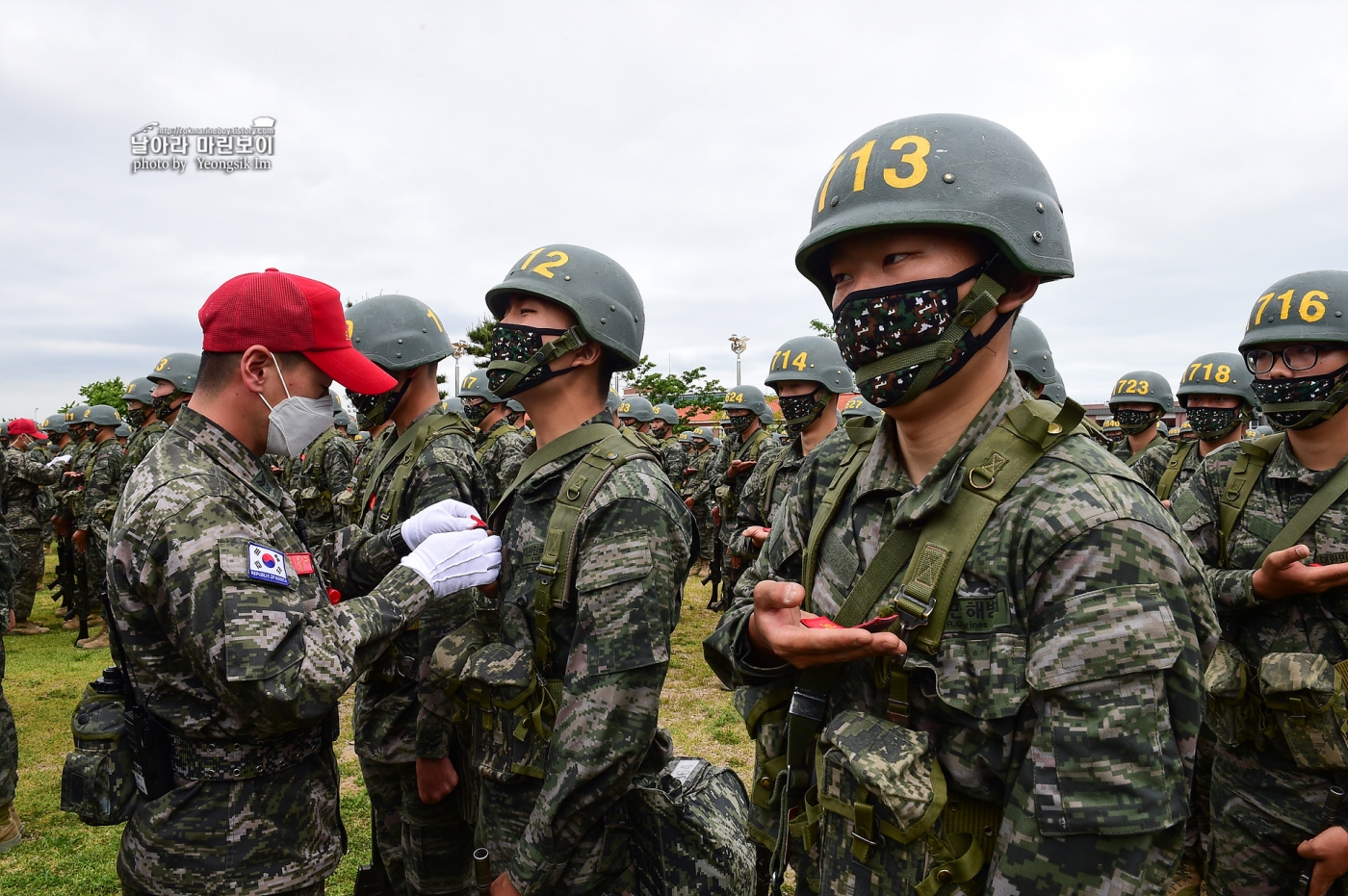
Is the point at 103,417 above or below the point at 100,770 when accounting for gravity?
above

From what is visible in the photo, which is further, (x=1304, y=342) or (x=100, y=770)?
(x=1304, y=342)

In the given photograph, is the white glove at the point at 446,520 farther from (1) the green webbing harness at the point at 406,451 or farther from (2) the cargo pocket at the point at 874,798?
(2) the cargo pocket at the point at 874,798

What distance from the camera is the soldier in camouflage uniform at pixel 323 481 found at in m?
10.6

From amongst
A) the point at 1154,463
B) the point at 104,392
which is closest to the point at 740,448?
the point at 1154,463

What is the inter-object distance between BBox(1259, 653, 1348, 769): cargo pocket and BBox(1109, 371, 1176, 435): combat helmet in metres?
7.05

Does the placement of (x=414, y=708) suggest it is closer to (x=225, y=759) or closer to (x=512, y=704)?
(x=225, y=759)

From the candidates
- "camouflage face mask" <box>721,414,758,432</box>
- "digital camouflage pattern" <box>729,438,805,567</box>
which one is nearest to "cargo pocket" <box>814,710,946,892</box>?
"digital camouflage pattern" <box>729,438,805,567</box>

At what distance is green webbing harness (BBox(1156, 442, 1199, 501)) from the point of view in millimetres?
7699

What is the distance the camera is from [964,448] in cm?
192

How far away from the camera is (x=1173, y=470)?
7.93m

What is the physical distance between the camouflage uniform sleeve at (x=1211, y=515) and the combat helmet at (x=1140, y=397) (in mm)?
6033

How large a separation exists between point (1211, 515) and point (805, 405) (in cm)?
368

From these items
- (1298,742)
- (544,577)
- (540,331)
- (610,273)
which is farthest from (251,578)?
(1298,742)

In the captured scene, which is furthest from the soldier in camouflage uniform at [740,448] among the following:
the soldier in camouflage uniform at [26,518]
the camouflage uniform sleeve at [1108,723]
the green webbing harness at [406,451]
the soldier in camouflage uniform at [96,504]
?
the soldier in camouflage uniform at [26,518]
